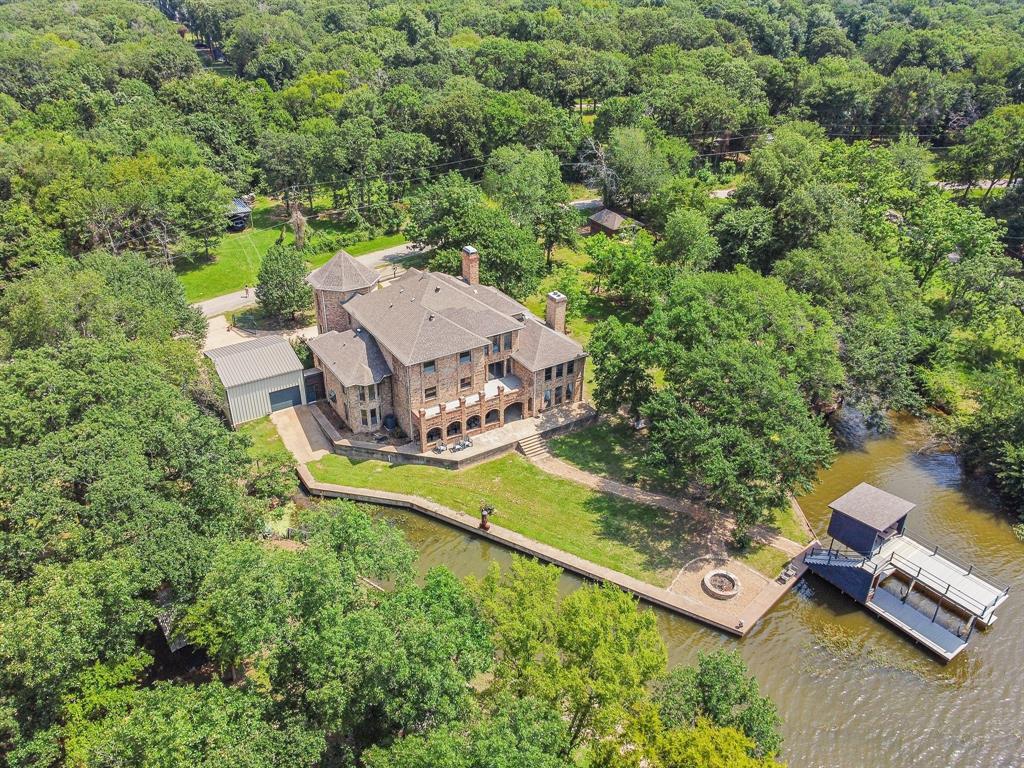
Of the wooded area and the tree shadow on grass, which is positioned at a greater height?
the wooded area

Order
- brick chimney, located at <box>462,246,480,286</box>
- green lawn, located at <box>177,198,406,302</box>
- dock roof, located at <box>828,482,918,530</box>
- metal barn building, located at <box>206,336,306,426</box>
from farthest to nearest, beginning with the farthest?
green lawn, located at <box>177,198,406,302</box>, brick chimney, located at <box>462,246,480,286</box>, metal barn building, located at <box>206,336,306,426</box>, dock roof, located at <box>828,482,918,530</box>

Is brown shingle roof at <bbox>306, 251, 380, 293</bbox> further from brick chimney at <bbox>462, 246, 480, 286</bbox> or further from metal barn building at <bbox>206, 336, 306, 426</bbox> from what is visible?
brick chimney at <bbox>462, 246, 480, 286</bbox>

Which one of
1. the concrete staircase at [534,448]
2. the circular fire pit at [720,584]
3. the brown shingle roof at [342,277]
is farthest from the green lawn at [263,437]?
the circular fire pit at [720,584]

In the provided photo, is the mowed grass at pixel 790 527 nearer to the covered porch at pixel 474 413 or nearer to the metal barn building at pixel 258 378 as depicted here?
the covered porch at pixel 474 413

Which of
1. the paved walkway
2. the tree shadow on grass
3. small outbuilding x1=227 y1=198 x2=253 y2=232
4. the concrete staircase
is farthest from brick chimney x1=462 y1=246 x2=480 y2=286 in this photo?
Result: small outbuilding x1=227 y1=198 x2=253 y2=232

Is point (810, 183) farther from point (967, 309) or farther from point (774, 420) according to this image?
point (774, 420)

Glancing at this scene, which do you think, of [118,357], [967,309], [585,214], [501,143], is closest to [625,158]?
[585,214]

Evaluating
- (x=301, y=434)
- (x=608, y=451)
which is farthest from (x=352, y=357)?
(x=608, y=451)
